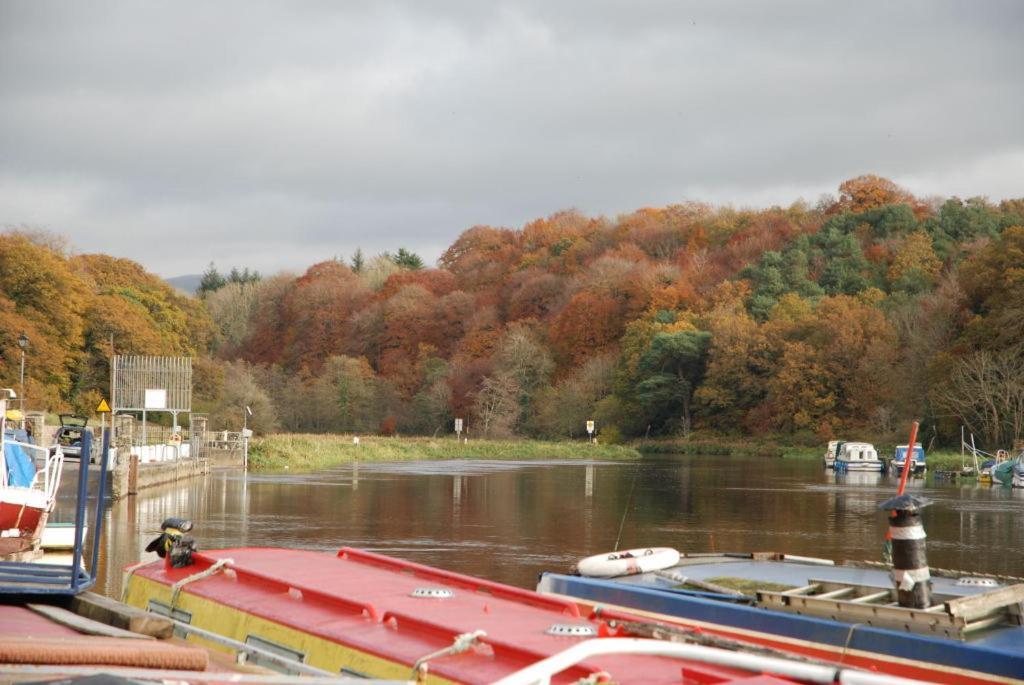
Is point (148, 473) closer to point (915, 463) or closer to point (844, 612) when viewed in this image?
point (844, 612)

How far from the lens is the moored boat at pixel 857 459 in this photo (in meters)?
54.7

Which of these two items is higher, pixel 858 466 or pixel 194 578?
pixel 194 578

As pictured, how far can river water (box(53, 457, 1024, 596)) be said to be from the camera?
68.1 feet

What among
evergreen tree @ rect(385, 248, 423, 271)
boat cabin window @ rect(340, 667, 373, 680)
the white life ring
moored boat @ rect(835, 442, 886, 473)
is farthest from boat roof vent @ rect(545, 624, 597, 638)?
evergreen tree @ rect(385, 248, 423, 271)

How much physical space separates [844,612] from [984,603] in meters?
0.99

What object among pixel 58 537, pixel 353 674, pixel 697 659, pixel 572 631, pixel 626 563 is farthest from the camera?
pixel 58 537

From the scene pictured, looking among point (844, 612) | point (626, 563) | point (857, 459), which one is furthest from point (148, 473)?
point (857, 459)

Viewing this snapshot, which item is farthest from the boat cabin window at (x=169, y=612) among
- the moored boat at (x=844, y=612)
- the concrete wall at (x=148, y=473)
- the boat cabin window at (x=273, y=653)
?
the concrete wall at (x=148, y=473)

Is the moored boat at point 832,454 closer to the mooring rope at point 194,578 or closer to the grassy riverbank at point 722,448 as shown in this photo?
the grassy riverbank at point 722,448

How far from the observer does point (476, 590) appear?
8.88 m

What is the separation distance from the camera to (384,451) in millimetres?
60438

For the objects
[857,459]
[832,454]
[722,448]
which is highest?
[832,454]

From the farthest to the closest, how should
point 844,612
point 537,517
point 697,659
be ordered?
1. point 537,517
2. point 844,612
3. point 697,659

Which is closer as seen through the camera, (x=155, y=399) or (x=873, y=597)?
(x=873, y=597)
